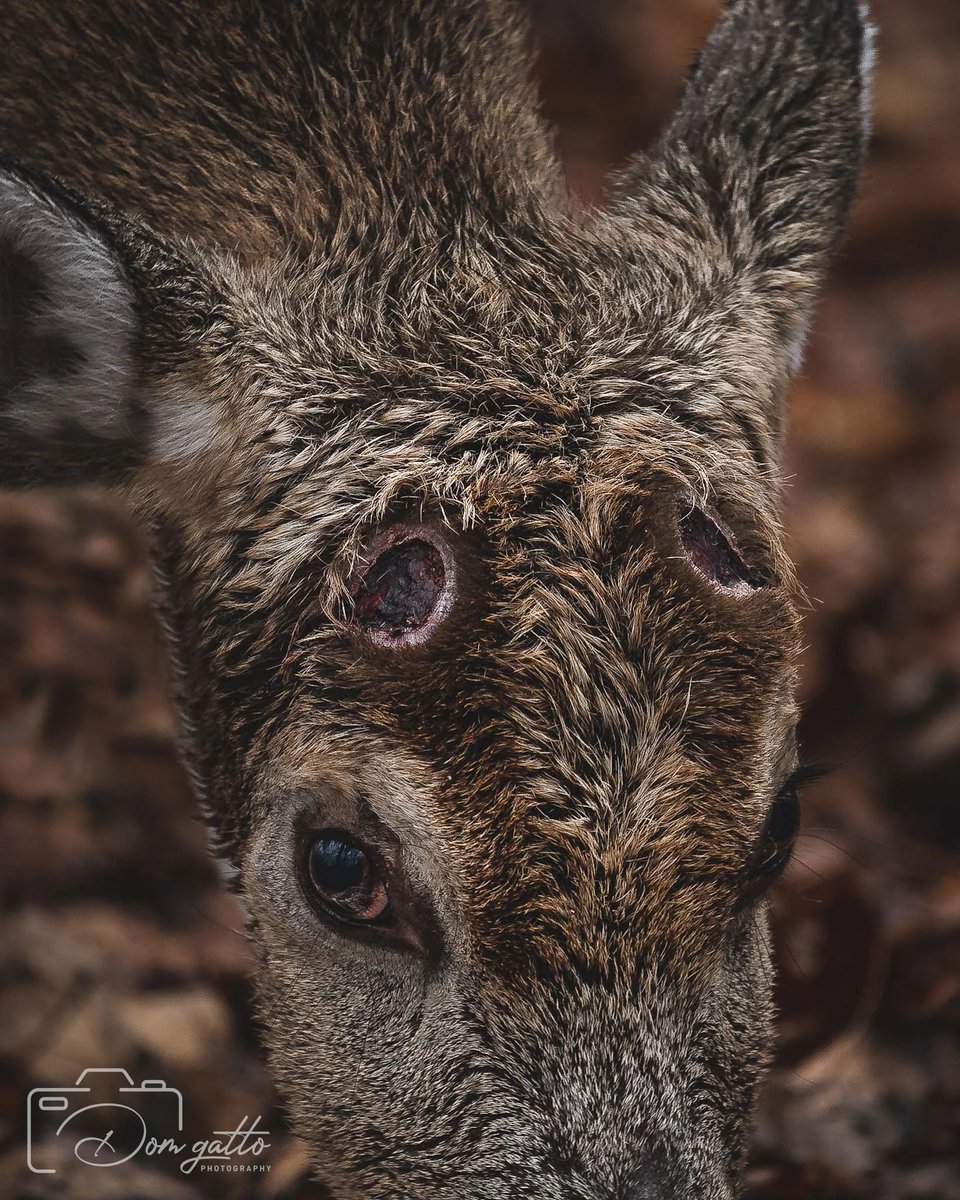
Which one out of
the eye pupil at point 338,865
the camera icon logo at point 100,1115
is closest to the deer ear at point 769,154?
the eye pupil at point 338,865

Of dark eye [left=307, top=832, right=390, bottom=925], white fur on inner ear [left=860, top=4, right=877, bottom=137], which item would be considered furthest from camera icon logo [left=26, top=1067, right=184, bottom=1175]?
white fur on inner ear [left=860, top=4, right=877, bottom=137]

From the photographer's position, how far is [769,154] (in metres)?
4.62

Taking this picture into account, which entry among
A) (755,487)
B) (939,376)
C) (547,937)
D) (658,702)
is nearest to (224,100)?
(755,487)

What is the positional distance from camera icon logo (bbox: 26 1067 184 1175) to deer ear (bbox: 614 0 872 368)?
10.9 feet

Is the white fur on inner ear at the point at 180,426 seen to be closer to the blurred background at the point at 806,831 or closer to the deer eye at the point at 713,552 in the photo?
the deer eye at the point at 713,552

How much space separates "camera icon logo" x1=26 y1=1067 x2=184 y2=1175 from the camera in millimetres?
5191

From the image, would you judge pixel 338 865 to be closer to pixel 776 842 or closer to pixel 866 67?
pixel 776 842

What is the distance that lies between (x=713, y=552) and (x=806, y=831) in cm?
181

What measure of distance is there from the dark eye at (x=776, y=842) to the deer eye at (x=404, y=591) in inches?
38.5

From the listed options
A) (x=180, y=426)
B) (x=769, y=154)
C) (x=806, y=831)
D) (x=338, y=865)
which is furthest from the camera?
(x=806, y=831)

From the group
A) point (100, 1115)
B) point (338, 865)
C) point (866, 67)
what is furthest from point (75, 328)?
point (100, 1115)

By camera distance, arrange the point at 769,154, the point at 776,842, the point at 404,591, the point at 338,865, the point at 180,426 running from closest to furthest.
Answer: the point at 404,591 → the point at 338,865 → the point at 776,842 → the point at 180,426 → the point at 769,154

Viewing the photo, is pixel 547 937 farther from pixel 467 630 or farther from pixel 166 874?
pixel 166 874
